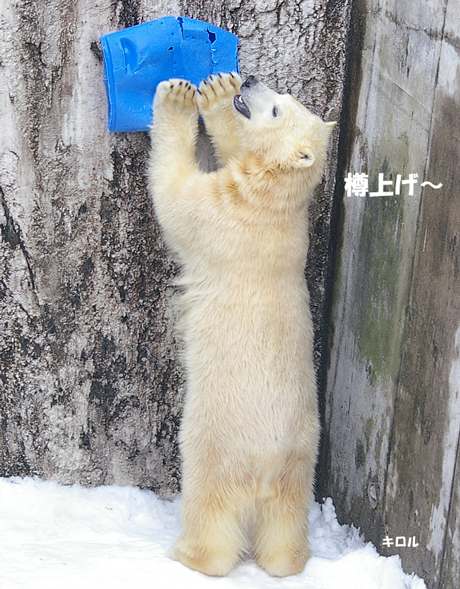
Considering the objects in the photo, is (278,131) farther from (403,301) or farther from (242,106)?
(403,301)

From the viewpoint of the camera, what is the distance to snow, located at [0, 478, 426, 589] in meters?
2.46

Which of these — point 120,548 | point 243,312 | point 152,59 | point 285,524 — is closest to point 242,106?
point 152,59

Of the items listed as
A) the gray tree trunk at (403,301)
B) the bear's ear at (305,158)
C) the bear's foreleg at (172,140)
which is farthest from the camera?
the bear's foreleg at (172,140)

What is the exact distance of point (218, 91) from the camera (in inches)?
Result: 99.3

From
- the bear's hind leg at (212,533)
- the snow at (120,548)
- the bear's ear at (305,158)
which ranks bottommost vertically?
the snow at (120,548)

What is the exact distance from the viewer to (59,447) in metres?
2.95

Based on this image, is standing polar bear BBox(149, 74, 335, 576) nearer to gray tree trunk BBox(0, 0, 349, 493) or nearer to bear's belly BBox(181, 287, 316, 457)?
bear's belly BBox(181, 287, 316, 457)

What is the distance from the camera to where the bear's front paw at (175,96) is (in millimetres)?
2473

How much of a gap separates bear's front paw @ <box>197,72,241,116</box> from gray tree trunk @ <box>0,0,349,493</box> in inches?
7.3

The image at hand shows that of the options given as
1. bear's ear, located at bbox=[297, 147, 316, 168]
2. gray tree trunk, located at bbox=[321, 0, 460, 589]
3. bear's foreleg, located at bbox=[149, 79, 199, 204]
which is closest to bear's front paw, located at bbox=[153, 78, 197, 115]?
bear's foreleg, located at bbox=[149, 79, 199, 204]

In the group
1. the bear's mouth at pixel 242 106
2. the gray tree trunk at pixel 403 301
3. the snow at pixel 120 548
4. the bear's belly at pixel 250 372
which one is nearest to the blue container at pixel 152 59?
the bear's mouth at pixel 242 106

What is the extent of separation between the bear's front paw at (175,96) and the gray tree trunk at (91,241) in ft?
0.67

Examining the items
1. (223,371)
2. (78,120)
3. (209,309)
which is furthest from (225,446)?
(78,120)

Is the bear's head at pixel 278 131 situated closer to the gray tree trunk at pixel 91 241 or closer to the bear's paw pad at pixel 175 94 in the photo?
the bear's paw pad at pixel 175 94
